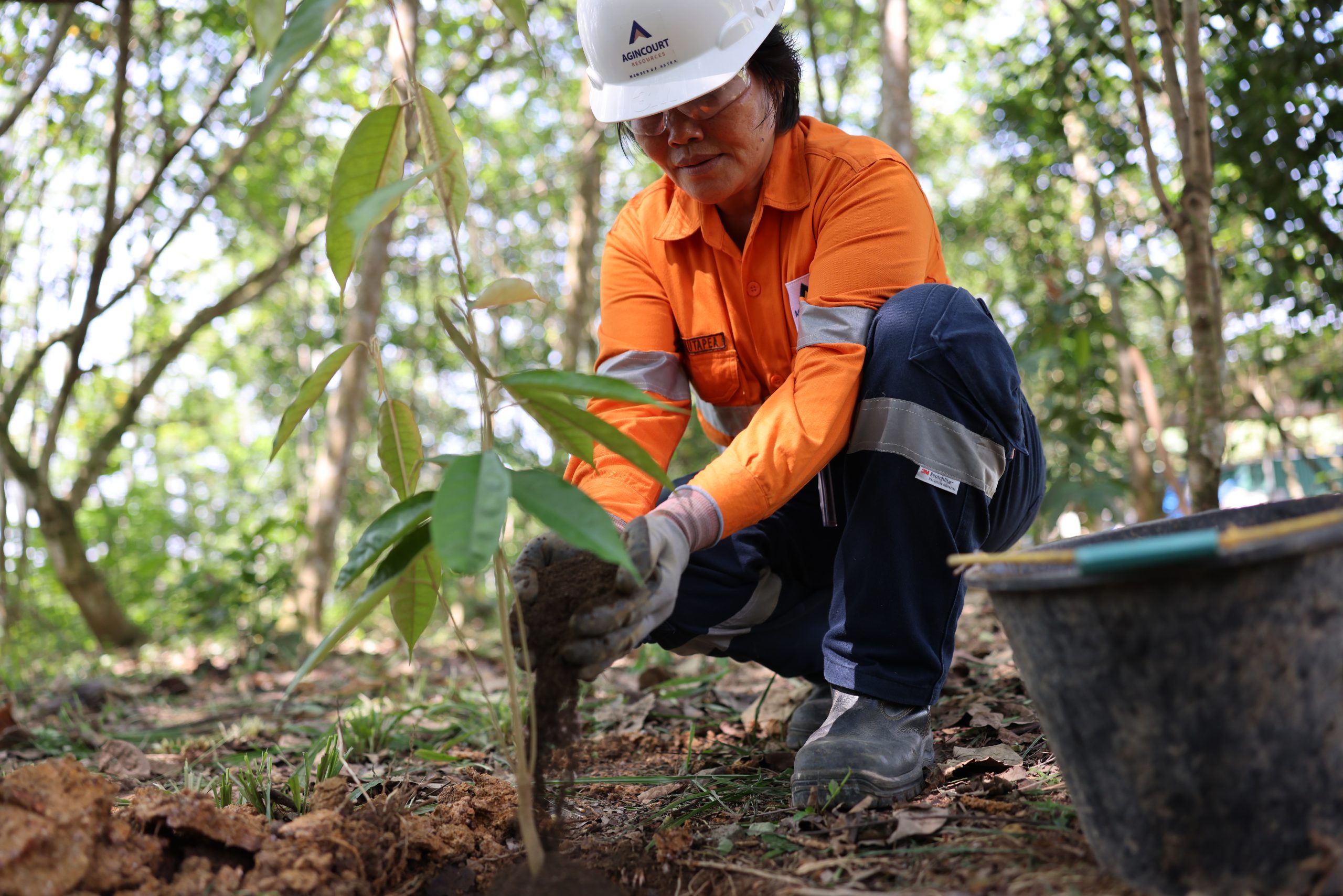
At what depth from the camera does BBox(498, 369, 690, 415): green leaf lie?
1087 millimetres

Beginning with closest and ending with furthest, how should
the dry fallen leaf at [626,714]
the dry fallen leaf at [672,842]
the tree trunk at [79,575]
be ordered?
the dry fallen leaf at [672,842]
the dry fallen leaf at [626,714]
the tree trunk at [79,575]

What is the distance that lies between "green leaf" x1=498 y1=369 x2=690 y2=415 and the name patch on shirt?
29.7 inches

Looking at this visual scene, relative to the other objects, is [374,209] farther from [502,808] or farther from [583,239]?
[583,239]

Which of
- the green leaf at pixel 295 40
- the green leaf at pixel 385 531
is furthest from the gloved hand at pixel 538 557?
the green leaf at pixel 295 40

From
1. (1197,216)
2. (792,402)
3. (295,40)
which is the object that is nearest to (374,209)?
(295,40)

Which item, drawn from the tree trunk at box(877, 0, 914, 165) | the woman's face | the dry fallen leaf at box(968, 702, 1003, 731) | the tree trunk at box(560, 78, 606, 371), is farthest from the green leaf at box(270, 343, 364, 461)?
the tree trunk at box(560, 78, 606, 371)

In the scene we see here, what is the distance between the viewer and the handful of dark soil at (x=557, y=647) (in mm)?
1256

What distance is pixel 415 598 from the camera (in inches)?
53.1

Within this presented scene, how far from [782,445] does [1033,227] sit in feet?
23.0

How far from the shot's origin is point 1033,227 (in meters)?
→ 7.61

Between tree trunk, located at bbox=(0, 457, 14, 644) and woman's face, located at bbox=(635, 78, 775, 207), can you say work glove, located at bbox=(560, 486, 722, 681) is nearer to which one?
woman's face, located at bbox=(635, 78, 775, 207)

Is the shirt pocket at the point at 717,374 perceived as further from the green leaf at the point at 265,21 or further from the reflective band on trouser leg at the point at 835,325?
the green leaf at the point at 265,21

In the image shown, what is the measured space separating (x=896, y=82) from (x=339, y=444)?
316cm

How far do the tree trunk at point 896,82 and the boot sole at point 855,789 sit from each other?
3105 millimetres
